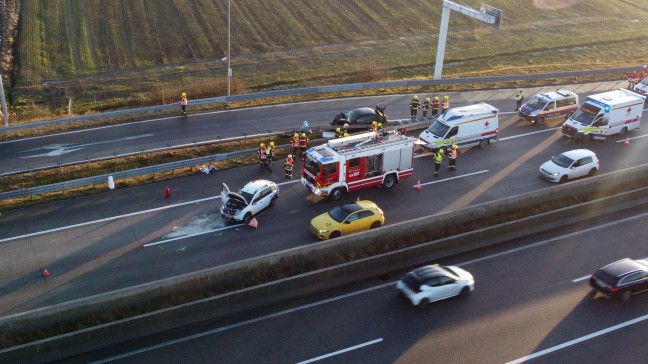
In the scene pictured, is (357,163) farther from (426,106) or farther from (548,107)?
(548,107)

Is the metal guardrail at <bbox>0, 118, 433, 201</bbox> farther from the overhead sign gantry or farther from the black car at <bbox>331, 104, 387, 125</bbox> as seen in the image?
the overhead sign gantry

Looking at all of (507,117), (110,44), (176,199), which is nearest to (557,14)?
(507,117)

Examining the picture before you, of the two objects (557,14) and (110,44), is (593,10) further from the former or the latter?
(110,44)

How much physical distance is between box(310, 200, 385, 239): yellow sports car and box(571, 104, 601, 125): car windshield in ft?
49.4

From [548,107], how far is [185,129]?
2079cm

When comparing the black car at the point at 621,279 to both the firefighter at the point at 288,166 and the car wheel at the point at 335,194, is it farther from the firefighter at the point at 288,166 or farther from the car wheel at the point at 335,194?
the firefighter at the point at 288,166

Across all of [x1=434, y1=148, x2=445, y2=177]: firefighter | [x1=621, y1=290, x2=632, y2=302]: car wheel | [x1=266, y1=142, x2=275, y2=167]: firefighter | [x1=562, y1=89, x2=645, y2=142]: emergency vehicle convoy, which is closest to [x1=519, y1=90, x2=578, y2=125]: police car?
[x1=562, y1=89, x2=645, y2=142]: emergency vehicle convoy

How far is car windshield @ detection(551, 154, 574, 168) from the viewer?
30203mm

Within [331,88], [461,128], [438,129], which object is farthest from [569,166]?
[331,88]

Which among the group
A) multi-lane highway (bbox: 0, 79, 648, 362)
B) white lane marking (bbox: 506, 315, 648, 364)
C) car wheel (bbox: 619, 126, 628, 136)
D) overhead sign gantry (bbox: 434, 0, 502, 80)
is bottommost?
white lane marking (bbox: 506, 315, 648, 364)

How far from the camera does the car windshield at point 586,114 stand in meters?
34.4

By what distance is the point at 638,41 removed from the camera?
61.4 meters

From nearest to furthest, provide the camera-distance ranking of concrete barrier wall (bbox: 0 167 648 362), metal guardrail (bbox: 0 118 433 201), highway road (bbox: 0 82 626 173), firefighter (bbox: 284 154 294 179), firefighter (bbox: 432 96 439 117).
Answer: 1. concrete barrier wall (bbox: 0 167 648 362)
2. metal guardrail (bbox: 0 118 433 201)
3. firefighter (bbox: 284 154 294 179)
4. highway road (bbox: 0 82 626 173)
5. firefighter (bbox: 432 96 439 117)

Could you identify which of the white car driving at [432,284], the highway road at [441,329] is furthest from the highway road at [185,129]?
the white car driving at [432,284]
